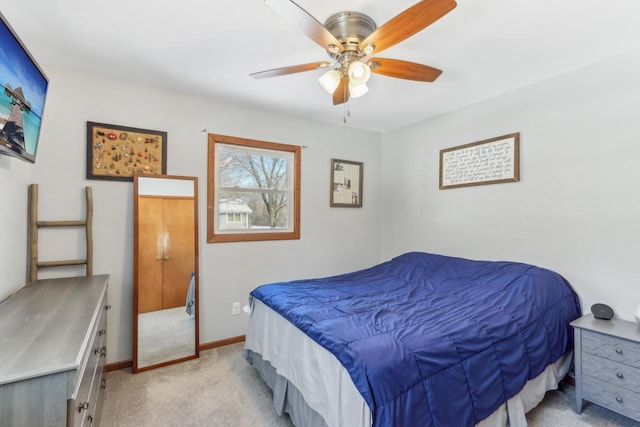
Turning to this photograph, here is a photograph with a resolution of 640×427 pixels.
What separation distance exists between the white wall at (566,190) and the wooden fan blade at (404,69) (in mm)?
1277

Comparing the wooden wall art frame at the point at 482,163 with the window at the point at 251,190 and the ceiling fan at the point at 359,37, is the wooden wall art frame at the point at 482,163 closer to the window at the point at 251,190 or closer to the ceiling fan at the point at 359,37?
the ceiling fan at the point at 359,37

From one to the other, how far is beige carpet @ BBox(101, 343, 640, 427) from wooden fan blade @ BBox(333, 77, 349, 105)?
7.18ft

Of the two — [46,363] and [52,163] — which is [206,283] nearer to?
[52,163]

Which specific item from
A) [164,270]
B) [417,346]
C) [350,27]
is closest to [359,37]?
[350,27]

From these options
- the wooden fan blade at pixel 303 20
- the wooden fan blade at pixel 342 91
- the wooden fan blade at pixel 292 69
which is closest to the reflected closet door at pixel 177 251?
the wooden fan blade at pixel 292 69

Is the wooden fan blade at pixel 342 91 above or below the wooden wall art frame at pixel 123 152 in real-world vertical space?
above

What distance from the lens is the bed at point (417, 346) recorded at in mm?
1282

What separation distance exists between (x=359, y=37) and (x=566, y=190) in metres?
2.03

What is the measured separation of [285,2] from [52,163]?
2.23 meters

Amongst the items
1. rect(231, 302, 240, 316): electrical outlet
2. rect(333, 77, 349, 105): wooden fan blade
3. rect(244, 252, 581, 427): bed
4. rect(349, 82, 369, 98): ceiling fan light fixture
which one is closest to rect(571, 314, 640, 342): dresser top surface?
rect(244, 252, 581, 427): bed

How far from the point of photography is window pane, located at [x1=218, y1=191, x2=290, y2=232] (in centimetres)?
305

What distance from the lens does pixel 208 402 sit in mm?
2025

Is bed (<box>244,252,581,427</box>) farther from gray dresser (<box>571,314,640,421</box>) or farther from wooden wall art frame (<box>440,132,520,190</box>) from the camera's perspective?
wooden wall art frame (<box>440,132,520,190</box>)

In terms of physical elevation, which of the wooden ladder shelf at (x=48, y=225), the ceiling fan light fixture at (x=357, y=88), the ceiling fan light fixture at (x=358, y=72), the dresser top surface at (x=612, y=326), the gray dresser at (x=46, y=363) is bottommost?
the dresser top surface at (x=612, y=326)
